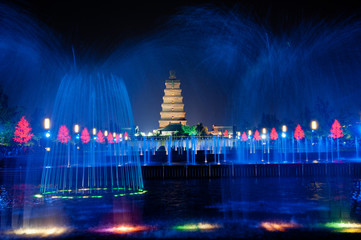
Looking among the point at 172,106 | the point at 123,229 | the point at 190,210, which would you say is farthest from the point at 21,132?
the point at 172,106

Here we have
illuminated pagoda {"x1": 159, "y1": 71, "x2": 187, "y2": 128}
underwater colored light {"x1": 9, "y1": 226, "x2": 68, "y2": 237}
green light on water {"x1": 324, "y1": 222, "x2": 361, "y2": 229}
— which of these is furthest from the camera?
illuminated pagoda {"x1": 159, "y1": 71, "x2": 187, "y2": 128}

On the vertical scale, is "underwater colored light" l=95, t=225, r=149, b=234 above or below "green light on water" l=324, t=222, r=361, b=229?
below

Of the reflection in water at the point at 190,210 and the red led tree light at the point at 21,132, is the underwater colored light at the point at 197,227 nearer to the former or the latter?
the reflection in water at the point at 190,210

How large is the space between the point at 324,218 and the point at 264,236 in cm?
250

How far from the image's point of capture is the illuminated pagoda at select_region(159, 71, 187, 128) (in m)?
106

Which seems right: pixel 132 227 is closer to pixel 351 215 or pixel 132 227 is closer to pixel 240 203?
pixel 240 203

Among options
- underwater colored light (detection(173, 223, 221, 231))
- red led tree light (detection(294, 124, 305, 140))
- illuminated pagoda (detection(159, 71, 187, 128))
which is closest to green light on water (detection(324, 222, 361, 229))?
underwater colored light (detection(173, 223, 221, 231))

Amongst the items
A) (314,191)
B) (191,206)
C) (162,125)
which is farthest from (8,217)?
(162,125)

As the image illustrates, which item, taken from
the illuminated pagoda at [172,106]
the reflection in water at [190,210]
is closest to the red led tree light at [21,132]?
the reflection in water at [190,210]

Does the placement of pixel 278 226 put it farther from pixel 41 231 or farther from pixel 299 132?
pixel 299 132

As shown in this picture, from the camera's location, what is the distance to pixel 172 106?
4205 inches

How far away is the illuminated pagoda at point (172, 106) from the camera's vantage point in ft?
348

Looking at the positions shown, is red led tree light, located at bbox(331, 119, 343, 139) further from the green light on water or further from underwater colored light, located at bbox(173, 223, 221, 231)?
underwater colored light, located at bbox(173, 223, 221, 231)

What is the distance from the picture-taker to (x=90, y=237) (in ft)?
26.2
